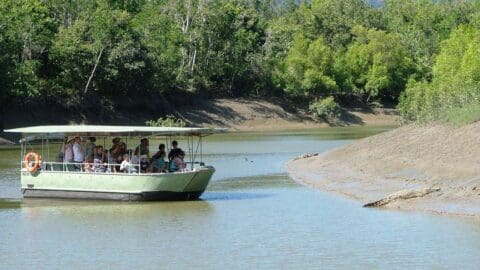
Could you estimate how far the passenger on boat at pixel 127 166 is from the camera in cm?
2875

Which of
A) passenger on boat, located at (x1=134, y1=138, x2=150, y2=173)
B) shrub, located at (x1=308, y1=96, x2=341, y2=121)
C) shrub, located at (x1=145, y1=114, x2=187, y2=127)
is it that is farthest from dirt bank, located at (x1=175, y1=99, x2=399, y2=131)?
passenger on boat, located at (x1=134, y1=138, x2=150, y2=173)

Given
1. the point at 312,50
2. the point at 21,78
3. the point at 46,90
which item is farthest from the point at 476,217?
the point at 312,50

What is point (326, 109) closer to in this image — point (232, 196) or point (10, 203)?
point (232, 196)

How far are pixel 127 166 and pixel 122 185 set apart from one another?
0.56 metres

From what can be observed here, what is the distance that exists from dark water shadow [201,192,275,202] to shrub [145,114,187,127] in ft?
137

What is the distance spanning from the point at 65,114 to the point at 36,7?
28.2 feet

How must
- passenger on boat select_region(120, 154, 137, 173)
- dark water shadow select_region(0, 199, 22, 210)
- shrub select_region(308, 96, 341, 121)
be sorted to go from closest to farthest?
passenger on boat select_region(120, 154, 137, 173) → dark water shadow select_region(0, 199, 22, 210) → shrub select_region(308, 96, 341, 121)

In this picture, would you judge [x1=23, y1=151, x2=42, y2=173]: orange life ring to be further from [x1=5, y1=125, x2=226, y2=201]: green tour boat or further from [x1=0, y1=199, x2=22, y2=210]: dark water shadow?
[x1=0, y1=199, x2=22, y2=210]: dark water shadow

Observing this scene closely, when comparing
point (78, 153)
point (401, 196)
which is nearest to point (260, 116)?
point (78, 153)

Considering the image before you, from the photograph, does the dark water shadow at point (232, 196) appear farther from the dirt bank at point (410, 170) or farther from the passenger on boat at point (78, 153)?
the passenger on boat at point (78, 153)

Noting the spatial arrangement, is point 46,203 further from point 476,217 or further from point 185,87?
→ point 185,87

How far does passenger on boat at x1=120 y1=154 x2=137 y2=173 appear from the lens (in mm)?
28755

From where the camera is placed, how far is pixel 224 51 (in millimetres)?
92000

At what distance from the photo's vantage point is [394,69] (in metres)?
103
